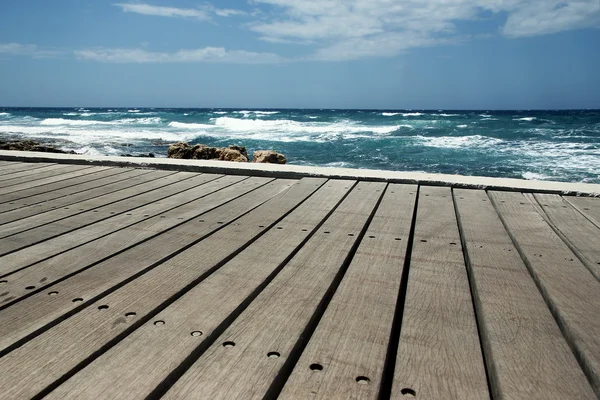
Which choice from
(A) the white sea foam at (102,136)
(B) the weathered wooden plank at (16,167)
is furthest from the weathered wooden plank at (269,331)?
(A) the white sea foam at (102,136)

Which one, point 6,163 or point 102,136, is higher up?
point 6,163

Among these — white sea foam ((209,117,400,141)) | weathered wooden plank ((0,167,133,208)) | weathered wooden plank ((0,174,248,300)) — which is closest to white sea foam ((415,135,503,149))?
white sea foam ((209,117,400,141))

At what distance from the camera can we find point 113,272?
157cm

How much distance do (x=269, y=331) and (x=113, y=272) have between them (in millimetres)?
663

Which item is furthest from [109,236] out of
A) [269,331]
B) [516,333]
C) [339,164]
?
[339,164]

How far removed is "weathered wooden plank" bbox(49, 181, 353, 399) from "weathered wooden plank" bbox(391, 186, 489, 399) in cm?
45

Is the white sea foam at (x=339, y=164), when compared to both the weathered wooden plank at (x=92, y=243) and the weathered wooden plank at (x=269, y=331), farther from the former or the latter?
the weathered wooden plank at (x=269, y=331)

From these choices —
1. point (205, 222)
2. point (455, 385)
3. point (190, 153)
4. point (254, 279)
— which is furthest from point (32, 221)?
point (190, 153)

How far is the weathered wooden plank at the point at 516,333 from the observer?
38.4 inches

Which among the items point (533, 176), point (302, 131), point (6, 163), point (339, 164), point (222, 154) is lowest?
point (302, 131)

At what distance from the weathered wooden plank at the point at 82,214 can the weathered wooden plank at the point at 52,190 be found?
11.2 inches

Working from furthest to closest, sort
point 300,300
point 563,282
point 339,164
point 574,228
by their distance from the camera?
point 339,164 < point 574,228 < point 563,282 < point 300,300

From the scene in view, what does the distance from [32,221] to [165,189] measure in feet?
2.77

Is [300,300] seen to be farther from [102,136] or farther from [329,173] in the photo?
[102,136]
